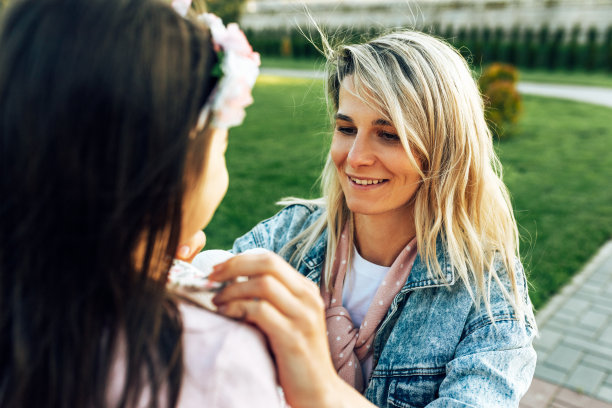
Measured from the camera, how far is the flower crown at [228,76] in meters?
0.98

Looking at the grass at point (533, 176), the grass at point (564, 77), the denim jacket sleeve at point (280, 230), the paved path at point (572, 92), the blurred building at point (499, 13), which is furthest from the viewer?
the blurred building at point (499, 13)

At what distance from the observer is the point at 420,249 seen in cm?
201

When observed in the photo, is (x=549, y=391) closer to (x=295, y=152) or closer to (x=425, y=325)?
(x=425, y=325)

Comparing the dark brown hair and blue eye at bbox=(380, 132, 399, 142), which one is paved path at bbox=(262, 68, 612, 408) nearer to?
blue eye at bbox=(380, 132, 399, 142)

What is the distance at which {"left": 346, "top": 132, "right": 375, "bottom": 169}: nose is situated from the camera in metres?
1.99

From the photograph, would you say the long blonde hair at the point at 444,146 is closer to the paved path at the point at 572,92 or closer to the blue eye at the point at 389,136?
the blue eye at the point at 389,136

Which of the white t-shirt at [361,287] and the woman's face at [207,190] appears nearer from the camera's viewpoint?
the woman's face at [207,190]

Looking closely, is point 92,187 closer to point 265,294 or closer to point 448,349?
point 265,294

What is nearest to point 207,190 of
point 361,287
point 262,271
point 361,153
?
point 262,271

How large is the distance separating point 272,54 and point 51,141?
27344 mm

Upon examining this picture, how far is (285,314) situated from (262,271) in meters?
0.10

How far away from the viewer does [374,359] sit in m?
1.98

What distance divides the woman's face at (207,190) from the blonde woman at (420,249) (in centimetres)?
89

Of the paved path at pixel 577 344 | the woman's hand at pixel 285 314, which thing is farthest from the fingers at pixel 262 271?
the paved path at pixel 577 344
